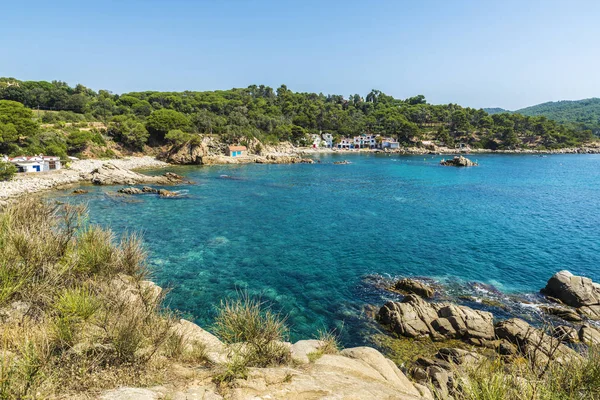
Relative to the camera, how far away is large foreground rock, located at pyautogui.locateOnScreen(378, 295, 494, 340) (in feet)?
46.6

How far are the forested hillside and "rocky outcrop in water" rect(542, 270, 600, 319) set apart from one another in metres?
71.2

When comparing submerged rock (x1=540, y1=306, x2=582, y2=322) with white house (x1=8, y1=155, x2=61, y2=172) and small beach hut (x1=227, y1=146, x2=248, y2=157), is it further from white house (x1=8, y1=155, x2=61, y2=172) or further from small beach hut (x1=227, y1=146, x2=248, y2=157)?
small beach hut (x1=227, y1=146, x2=248, y2=157)

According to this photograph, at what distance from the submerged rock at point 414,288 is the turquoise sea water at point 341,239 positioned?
4.29 feet

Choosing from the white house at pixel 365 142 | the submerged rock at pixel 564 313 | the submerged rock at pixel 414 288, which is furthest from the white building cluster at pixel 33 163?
the white house at pixel 365 142

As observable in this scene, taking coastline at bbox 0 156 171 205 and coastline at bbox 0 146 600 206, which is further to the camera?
coastline at bbox 0 146 600 206

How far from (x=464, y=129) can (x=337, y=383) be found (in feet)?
487

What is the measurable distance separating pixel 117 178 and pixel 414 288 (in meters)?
47.4

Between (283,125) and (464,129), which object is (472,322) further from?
(464,129)

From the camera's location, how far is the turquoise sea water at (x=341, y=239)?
17.8 m

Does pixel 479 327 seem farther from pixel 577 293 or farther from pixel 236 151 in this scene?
pixel 236 151

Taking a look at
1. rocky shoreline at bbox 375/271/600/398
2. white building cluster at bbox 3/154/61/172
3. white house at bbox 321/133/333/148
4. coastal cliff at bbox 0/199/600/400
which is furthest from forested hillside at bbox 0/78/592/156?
rocky shoreline at bbox 375/271/600/398

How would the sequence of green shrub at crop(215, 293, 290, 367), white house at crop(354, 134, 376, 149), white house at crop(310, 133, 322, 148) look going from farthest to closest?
white house at crop(354, 134, 376, 149) → white house at crop(310, 133, 322, 148) → green shrub at crop(215, 293, 290, 367)

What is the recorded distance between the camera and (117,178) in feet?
158

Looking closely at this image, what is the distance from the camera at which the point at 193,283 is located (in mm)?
18219
